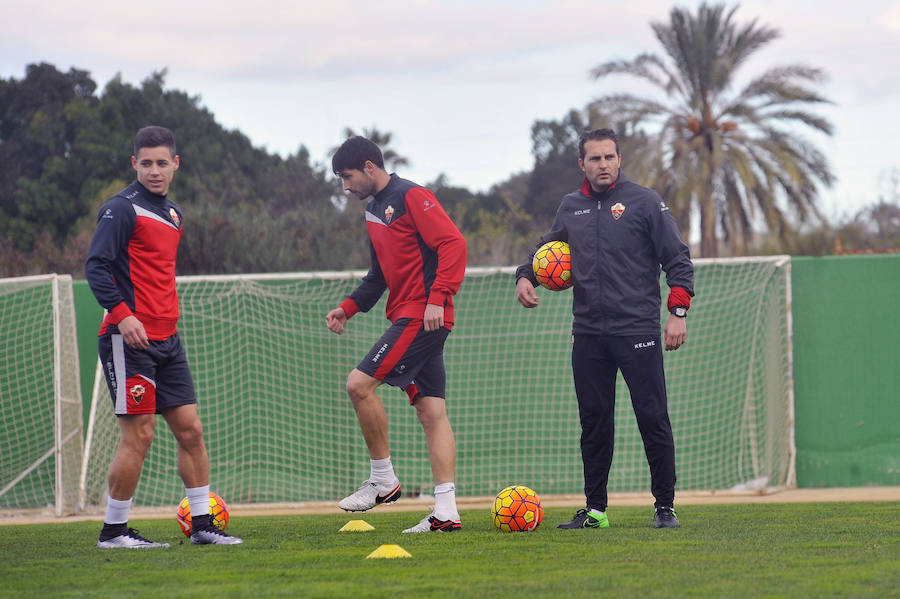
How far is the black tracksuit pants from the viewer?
240 inches

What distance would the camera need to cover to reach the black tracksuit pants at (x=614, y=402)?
20.0ft

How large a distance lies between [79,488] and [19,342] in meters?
1.63

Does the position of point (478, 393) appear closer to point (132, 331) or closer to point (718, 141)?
point (132, 331)

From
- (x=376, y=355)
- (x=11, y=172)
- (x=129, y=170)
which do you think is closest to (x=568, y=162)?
(x=129, y=170)

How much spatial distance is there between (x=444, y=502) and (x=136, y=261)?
2141 mm

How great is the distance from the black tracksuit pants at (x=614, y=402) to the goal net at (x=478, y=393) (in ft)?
15.0

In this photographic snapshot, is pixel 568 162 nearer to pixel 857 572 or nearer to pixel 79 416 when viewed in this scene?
pixel 79 416

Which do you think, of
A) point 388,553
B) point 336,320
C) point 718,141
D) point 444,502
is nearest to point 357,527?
point 444,502

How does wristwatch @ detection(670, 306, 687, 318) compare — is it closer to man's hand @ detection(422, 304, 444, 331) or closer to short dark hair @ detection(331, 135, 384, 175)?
man's hand @ detection(422, 304, 444, 331)

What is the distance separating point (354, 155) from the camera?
6031 millimetres

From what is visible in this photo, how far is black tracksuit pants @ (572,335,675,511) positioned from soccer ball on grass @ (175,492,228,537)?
7.15 feet

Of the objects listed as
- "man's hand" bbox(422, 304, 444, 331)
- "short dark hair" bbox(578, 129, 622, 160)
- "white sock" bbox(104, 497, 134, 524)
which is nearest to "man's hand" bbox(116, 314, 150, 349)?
"white sock" bbox(104, 497, 134, 524)

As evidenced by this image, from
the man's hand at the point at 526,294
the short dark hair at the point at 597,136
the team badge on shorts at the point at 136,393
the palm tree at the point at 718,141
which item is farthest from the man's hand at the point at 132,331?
the palm tree at the point at 718,141

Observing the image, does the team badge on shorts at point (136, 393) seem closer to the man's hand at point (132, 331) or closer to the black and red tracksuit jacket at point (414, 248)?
the man's hand at point (132, 331)
